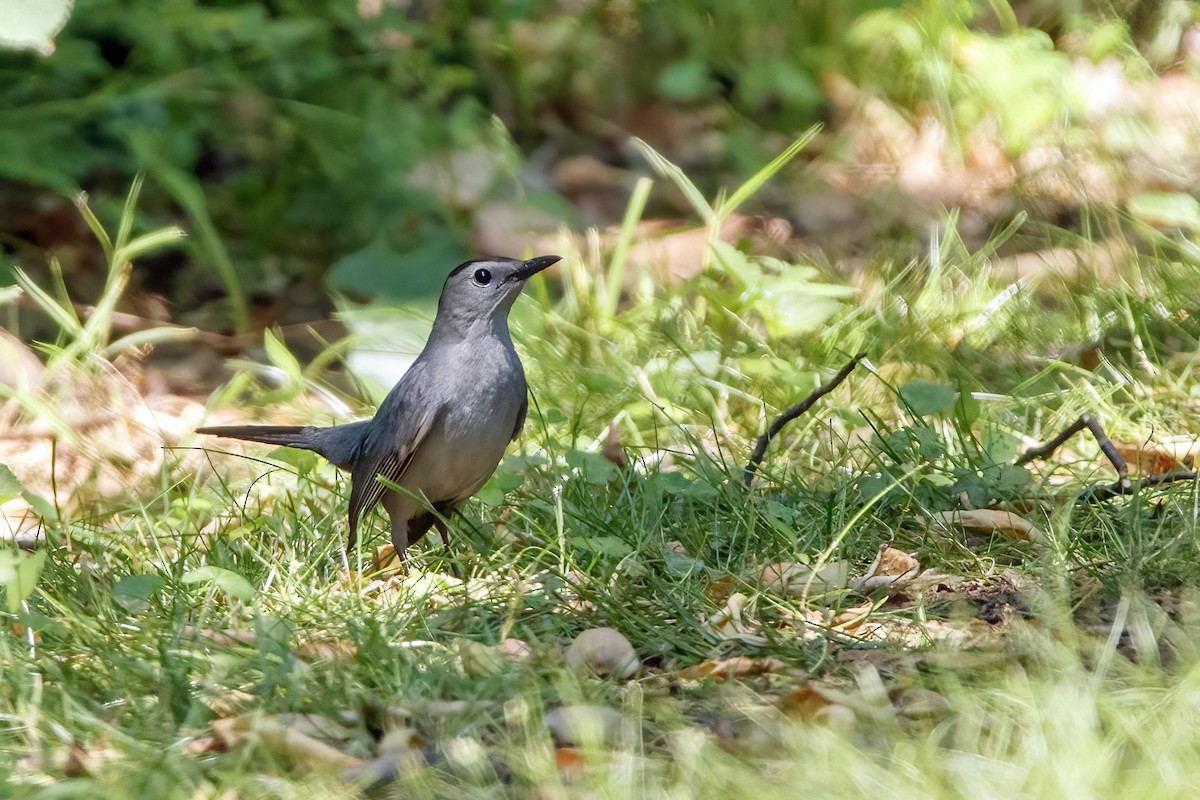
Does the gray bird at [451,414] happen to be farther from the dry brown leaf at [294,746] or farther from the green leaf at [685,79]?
the green leaf at [685,79]

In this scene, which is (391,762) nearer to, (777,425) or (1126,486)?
(777,425)

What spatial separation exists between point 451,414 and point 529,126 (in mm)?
3874

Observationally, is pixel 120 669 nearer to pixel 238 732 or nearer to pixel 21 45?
pixel 238 732

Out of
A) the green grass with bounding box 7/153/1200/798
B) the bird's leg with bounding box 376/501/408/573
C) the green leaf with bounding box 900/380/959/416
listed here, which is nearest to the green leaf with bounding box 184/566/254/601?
the green grass with bounding box 7/153/1200/798

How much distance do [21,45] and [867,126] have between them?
453cm

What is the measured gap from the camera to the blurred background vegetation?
5746 millimetres

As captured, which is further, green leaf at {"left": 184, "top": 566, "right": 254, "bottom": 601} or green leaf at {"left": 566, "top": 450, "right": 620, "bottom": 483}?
green leaf at {"left": 566, "top": 450, "right": 620, "bottom": 483}

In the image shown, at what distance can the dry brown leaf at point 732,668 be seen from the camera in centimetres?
276

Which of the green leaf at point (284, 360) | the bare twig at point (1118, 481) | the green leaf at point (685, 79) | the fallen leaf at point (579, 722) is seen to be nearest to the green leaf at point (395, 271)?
the green leaf at point (284, 360)

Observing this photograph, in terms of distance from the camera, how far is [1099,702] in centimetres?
229

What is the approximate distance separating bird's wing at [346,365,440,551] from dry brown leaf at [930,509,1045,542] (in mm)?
1340

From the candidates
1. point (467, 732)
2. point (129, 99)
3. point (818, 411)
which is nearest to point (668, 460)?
point (818, 411)

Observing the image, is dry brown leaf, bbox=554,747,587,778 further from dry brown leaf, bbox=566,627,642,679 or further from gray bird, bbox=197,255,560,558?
gray bird, bbox=197,255,560,558

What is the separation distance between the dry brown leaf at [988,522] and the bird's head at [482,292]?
129 cm
